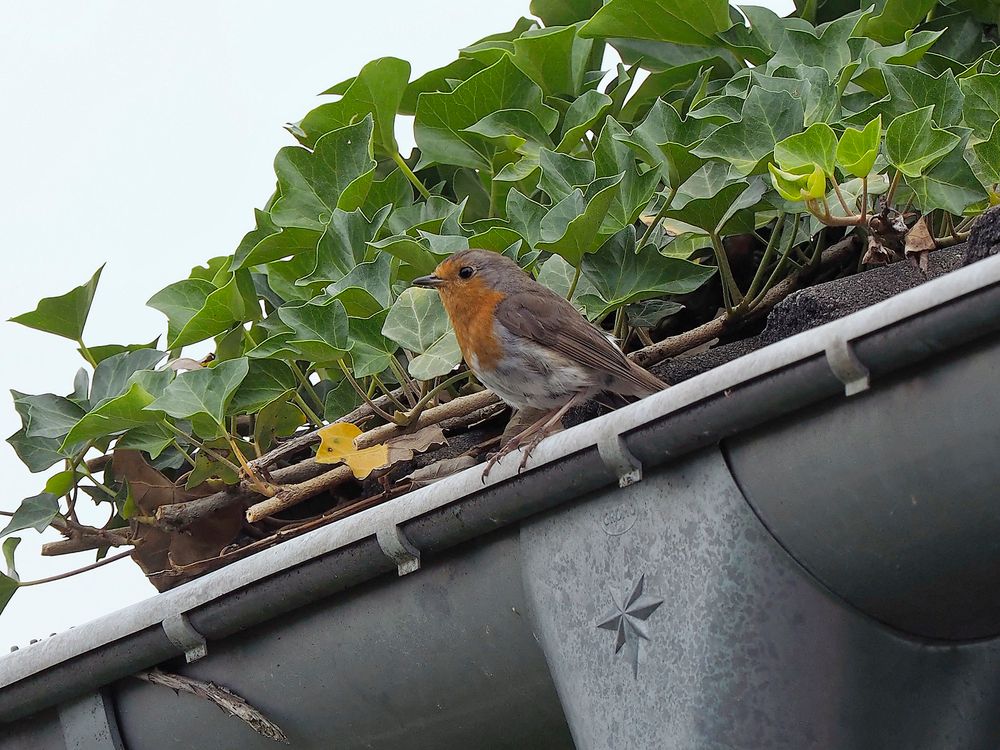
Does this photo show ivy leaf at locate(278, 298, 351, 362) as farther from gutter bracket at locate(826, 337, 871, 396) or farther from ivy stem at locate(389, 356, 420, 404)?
gutter bracket at locate(826, 337, 871, 396)

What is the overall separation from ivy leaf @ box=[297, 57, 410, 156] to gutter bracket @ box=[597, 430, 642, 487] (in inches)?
29.2

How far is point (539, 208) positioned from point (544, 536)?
453mm

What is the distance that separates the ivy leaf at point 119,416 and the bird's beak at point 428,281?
298 millimetres

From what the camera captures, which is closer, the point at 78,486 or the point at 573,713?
the point at 573,713

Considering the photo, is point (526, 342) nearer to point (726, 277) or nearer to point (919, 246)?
point (726, 277)

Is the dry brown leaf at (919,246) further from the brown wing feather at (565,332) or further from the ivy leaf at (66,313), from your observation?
the ivy leaf at (66,313)

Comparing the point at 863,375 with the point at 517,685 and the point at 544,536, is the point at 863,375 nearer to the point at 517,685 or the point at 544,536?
the point at 544,536

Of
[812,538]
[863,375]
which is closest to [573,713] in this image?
[812,538]

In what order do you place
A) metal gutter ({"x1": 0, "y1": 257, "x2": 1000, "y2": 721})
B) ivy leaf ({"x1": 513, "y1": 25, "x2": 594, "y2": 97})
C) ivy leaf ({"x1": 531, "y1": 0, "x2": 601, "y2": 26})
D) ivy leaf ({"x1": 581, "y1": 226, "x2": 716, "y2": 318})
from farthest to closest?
ivy leaf ({"x1": 531, "y1": 0, "x2": 601, "y2": 26}), ivy leaf ({"x1": 513, "y1": 25, "x2": 594, "y2": 97}), ivy leaf ({"x1": 581, "y1": 226, "x2": 716, "y2": 318}), metal gutter ({"x1": 0, "y1": 257, "x2": 1000, "y2": 721})

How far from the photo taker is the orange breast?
60.4 inches

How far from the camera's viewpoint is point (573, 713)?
103 cm

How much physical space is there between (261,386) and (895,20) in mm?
884

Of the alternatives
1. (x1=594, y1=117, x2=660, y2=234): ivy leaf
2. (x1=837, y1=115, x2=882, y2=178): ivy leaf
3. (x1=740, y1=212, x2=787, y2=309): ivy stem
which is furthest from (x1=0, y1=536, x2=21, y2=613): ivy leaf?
(x1=837, y1=115, x2=882, y2=178): ivy leaf

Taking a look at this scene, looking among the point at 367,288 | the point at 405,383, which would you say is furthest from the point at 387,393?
the point at 367,288
